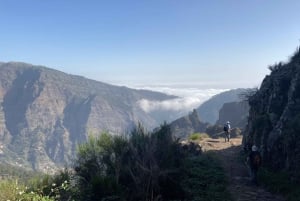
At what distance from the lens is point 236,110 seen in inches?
7047

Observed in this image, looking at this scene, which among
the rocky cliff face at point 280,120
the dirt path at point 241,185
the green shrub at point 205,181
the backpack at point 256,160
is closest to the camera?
the green shrub at point 205,181

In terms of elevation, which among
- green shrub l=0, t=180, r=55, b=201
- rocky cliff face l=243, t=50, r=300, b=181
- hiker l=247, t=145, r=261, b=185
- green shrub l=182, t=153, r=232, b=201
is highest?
rocky cliff face l=243, t=50, r=300, b=181

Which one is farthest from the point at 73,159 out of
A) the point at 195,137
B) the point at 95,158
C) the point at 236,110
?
the point at 236,110

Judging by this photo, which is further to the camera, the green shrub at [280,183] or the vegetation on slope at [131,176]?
the green shrub at [280,183]

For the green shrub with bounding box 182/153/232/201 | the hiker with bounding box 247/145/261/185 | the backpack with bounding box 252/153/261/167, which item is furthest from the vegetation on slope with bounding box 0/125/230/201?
the backpack with bounding box 252/153/261/167

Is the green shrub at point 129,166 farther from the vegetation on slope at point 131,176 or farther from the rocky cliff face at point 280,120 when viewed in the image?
the rocky cliff face at point 280,120

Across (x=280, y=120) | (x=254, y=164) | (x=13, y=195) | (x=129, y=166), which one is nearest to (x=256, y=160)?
(x=254, y=164)

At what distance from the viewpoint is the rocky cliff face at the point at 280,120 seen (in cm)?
1589

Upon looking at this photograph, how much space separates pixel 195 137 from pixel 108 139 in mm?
19301

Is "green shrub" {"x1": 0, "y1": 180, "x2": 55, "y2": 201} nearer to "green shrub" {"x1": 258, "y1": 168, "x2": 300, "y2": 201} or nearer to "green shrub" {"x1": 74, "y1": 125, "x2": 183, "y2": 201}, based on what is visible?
"green shrub" {"x1": 74, "y1": 125, "x2": 183, "y2": 201}

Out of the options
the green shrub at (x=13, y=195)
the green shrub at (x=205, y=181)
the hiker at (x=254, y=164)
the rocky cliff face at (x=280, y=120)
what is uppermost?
the rocky cliff face at (x=280, y=120)

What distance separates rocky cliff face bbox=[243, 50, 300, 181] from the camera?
15.9m

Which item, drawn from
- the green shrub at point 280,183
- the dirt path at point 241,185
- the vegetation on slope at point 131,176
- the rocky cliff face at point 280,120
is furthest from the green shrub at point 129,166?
the rocky cliff face at point 280,120

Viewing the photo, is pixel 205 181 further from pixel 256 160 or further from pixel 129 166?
pixel 129 166
